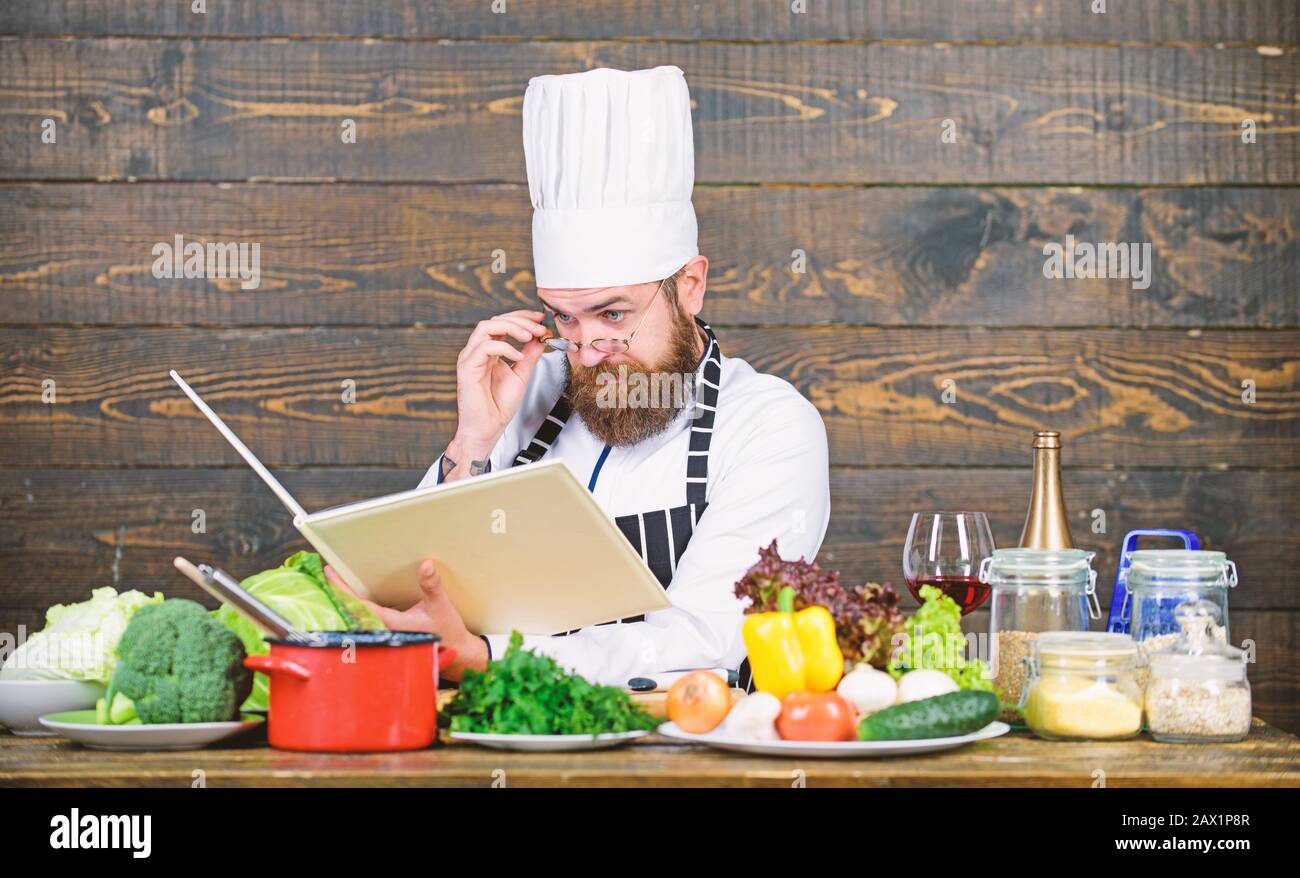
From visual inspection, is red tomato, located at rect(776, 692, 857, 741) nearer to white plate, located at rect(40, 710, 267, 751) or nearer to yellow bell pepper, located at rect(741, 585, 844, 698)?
yellow bell pepper, located at rect(741, 585, 844, 698)

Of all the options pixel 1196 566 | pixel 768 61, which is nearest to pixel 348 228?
pixel 768 61

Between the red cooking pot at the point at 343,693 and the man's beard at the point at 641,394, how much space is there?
1.31 m

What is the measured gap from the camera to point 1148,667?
152cm

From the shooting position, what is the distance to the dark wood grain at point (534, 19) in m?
3.06

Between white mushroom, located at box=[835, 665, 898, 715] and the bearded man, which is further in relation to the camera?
the bearded man

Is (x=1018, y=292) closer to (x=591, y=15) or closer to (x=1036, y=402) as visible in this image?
(x=1036, y=402)

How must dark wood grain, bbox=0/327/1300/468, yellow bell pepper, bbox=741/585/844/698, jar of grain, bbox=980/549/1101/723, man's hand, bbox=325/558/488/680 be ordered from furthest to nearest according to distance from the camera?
dark wood grain, bbox=0/327/1300/468 → man's hand, bbox=325/558/488/680 → jar of grain, bbox=980/549/1101/723 → yellow bell pepper, bbox=741/585/844/698

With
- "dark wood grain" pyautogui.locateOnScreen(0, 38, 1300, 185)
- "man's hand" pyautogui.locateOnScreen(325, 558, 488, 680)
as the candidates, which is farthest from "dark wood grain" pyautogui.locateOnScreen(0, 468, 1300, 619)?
"man's hand" pyautogui.locateOnScreen(325, 558, 488, 680)

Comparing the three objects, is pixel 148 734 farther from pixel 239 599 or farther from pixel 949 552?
pixel 949 552

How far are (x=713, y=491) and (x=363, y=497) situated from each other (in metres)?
0.85

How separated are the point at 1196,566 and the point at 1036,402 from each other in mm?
1546

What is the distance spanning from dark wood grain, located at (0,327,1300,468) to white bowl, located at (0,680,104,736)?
5.12 feet

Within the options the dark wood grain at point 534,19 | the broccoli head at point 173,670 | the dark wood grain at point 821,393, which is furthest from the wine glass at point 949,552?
the dark wood grain at point 534,19

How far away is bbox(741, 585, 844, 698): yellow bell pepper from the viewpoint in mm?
1496
